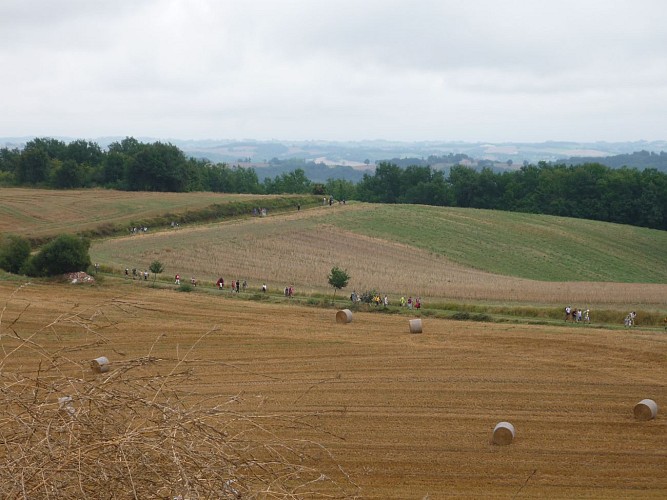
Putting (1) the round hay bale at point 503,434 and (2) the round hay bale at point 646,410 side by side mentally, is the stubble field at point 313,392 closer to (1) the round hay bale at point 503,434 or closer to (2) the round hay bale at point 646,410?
(2) the round hay bale at point 646,410

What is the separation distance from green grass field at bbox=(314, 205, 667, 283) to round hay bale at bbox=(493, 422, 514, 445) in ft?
141

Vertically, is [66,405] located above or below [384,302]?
above

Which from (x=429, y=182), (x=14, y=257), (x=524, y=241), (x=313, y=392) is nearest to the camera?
(x=313, y=392)

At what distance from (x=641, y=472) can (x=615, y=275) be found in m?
51.1

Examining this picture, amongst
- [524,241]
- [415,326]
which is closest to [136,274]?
[415,326]

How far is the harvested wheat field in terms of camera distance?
5.51 metres

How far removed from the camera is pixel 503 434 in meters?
16.8

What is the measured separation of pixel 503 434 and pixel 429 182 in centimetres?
10360

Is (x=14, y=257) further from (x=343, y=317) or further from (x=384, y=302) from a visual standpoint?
(x=343, y=317)

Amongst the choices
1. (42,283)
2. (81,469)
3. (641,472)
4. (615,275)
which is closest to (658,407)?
(641,472)

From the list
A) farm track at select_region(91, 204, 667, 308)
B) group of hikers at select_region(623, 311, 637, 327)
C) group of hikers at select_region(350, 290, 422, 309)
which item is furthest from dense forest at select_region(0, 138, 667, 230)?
group of hikers at select_region(623, 311, 637, 327)

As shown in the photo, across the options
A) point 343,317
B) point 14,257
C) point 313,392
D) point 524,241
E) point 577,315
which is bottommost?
point 524,241

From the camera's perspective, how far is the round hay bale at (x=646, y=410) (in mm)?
18328

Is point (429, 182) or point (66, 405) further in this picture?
point (429, 182)
